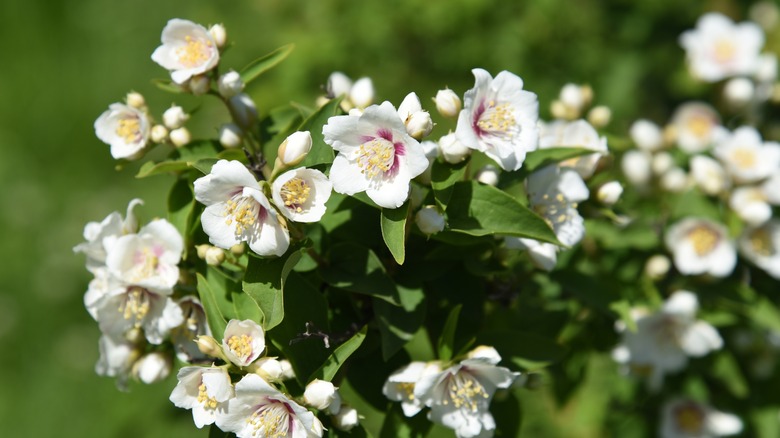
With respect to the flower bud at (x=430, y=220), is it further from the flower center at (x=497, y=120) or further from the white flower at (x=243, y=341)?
→ the white flower at (x=243, y=341)

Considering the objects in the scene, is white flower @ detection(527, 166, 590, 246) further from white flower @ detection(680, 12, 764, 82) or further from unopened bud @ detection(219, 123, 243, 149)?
white flower @ detection(680, 12, 764, 82)

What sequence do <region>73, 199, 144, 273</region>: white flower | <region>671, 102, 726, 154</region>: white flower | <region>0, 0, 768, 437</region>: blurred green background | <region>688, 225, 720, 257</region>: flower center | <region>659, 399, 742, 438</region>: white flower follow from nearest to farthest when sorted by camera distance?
<region>73, 199, 144, 273</region>: white flower
<region>688, 225, 720, 257</region>: flower center
<region>659, 399, 742, 438</region>: white flower
<region>671, 102, 726, 154</region>: white flower
<region>0, 0, 768, 437</region>: blurred green background

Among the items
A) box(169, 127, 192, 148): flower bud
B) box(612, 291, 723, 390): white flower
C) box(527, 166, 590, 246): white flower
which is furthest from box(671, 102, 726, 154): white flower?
box(169, 127, 192, 148): flower bud

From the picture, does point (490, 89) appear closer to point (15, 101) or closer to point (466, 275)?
point (466, 275)

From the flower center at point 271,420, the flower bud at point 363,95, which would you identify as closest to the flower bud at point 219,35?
the flower bud at point 363,95

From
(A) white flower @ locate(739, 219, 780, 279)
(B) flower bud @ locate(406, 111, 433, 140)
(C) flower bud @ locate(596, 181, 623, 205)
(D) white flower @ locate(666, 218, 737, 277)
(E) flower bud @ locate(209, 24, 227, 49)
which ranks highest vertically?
(E) flower bud @ locate(209, 24, 227, 49)

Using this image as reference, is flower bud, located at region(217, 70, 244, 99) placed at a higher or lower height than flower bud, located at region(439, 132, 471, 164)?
higher

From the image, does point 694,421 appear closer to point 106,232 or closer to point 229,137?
point 229,137
